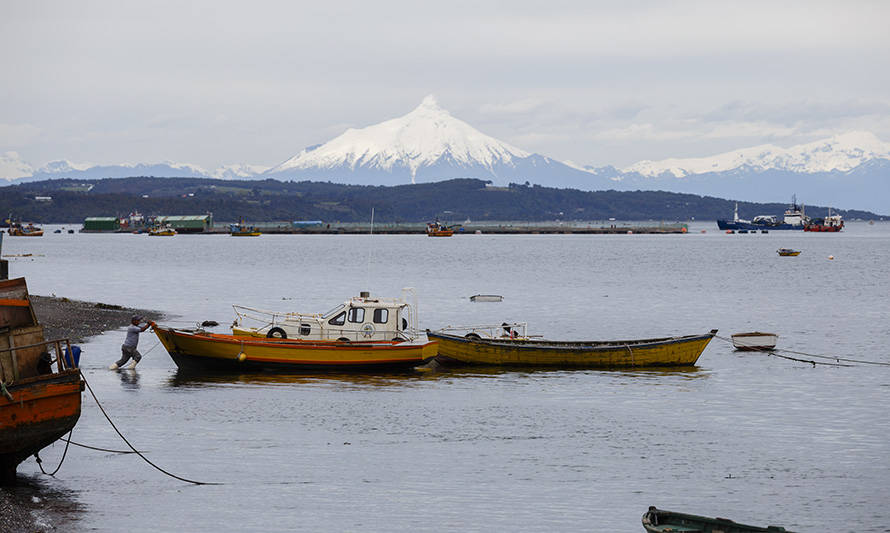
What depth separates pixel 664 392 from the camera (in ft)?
122

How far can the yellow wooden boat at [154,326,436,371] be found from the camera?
127ft

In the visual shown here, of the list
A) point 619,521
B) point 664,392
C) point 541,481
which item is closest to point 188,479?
point 541,481

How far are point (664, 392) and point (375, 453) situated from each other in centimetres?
1378

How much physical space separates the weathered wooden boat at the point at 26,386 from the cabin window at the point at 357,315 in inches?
696

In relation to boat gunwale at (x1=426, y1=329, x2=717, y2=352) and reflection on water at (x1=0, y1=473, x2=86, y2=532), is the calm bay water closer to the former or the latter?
reflection on water at (x1=0, y1=473, x2=86, y2=532)

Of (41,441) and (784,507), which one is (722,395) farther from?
(41,441)

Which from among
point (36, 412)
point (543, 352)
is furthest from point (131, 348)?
point (36, 412)

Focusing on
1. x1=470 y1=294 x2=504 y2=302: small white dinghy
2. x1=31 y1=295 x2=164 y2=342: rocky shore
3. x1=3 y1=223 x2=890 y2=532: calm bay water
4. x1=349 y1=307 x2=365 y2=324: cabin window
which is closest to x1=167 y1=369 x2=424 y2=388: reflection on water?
x1=3 y1=223 x2=890 y2=532: calm bay water

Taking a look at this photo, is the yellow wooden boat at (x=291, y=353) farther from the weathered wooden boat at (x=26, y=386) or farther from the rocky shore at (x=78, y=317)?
the weathered wooden boat at (x=26, y=386)

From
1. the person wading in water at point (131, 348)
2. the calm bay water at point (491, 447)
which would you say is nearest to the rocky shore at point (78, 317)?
the calm bay water at point (491, 447)

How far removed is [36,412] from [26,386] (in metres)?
0.62

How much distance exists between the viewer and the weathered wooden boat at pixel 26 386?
21.3 metres

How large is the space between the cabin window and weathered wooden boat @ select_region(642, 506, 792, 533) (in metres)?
22.9

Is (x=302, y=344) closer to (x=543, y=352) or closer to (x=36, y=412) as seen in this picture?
(x=543, y=352)
